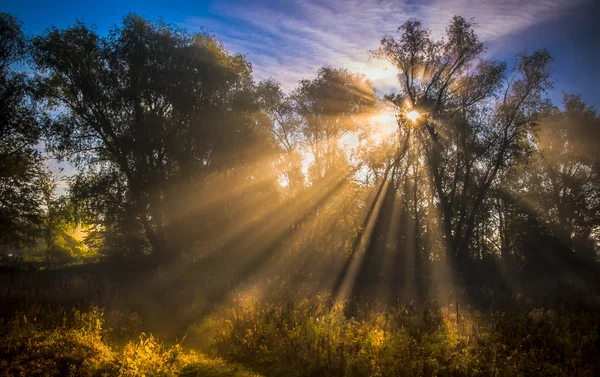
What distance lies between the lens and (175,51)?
22359mm

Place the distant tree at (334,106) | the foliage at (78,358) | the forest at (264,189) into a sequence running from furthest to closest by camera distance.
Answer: the distant tree at (334,106) → the forest at (264,189) → the foliage at (78,358)

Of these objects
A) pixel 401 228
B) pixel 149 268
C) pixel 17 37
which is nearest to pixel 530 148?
pixel 401 228

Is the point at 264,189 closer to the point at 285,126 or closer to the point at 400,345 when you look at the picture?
the point at 285,126

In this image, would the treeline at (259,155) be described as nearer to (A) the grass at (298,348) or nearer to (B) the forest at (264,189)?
(B) the forest at (264,189)

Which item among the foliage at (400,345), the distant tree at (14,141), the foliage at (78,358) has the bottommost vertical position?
the foliage at (400,345)

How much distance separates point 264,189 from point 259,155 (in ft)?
10.3

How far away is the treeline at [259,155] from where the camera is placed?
20.4 meters

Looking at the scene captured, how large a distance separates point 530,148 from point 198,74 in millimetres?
23134

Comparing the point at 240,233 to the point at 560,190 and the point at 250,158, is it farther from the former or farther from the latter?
the point at 560,190

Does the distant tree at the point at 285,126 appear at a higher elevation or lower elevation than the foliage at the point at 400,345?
higher

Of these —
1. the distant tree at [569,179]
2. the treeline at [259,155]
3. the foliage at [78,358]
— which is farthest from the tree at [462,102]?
the foliage at [78,358]

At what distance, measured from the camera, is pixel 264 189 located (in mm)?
27766

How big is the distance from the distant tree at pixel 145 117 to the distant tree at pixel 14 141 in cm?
99

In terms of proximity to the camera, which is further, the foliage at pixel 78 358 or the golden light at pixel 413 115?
the golden light at pixel 413 115
